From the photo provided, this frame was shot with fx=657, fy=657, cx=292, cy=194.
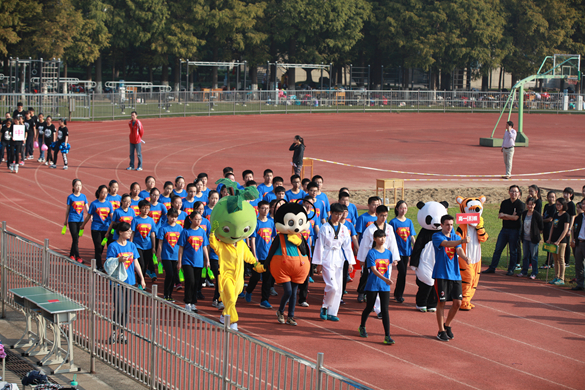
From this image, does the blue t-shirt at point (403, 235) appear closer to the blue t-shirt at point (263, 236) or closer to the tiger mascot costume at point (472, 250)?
the tiger mascot costume at point (472, 250)

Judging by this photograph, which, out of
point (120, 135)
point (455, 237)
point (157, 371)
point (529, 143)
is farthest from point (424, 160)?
point (157, 371)

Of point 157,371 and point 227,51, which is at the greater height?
point 227,51

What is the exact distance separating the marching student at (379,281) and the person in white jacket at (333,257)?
27.4 inches

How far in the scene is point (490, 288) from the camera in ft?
38.6

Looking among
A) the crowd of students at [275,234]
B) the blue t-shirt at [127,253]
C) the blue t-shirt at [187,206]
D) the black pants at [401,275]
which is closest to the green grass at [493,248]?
the crowd of students at [275,234]

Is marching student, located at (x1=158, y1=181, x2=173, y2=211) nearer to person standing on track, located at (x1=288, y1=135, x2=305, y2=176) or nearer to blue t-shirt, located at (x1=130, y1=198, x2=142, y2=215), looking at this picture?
blue t-shirt, located at (x1=130, y1=198, x2=142, y2=215)

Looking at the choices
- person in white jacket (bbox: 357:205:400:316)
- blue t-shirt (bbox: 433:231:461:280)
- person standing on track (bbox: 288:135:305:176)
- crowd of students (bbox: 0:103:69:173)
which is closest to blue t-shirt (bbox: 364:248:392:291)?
person in white jacket (bbox: 357:205:400:316)

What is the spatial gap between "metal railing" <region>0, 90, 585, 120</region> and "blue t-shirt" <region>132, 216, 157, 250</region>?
22767 mm

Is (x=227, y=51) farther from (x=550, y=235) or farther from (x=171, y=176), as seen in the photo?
(x=550, y=235)

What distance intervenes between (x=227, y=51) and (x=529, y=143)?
31.9 m

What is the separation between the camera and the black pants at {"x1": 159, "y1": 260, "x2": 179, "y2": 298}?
1016 cm

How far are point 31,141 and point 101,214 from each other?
1301 cm

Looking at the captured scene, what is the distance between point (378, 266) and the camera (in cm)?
905

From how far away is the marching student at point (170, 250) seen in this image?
1019 centimetres
